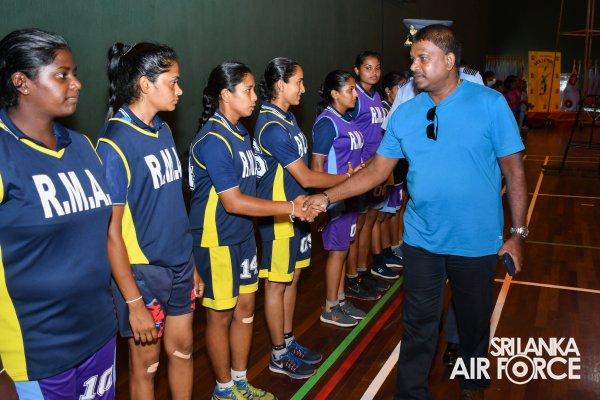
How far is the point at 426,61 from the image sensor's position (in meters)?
2.48

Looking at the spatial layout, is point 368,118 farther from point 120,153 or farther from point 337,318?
point 120,153

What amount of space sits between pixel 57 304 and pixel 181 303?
30.1 inches

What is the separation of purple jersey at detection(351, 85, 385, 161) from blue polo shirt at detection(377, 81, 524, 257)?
5.95 ft

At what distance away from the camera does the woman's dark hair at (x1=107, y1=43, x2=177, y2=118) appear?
2.16 meters

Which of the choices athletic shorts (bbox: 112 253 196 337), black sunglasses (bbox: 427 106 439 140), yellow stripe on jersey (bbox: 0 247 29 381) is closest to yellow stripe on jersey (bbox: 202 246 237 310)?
athletic shorts (bbox: 112 253 196 337)

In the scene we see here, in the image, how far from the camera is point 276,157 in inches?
122

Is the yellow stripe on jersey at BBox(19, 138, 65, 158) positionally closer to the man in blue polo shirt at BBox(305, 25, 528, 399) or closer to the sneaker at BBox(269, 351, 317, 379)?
the man in blue polo shirt at BBox(305, 25, 528, 399)

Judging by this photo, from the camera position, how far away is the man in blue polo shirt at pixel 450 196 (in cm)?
243

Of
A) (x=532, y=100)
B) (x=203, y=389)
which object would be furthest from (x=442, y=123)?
(x=532, y=100)

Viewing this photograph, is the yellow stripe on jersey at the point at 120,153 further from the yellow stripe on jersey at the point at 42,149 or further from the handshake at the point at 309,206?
the handshake at the point at 309,206

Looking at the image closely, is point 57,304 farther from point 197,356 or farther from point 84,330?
point 197,356

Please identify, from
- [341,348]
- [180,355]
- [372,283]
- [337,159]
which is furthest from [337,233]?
[180,355]

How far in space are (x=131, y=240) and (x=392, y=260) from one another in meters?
3.52

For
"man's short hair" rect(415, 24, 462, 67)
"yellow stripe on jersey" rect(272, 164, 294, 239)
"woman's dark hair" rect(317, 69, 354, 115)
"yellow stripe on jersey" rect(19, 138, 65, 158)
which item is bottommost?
"yellow stripe on jersey" rect(272, 164, 294, 239)
